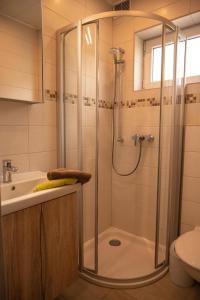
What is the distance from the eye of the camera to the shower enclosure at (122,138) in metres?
1.61

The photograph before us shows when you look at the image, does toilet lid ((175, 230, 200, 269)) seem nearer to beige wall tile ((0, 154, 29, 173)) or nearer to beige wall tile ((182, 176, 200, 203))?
beige wall tile ((182, 176, 200, 203))

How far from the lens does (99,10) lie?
205cm

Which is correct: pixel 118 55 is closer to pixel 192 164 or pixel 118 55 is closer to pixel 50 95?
pixel 50 95

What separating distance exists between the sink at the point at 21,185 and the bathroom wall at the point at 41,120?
0.22ft

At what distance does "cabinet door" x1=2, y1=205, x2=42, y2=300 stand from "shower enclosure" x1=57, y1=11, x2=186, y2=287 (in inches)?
21.9

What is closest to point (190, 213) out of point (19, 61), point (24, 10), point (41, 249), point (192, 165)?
point (192, 165)

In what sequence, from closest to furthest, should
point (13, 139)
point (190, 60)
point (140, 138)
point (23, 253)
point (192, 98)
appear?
point (23, 253)
point (13, 139)
point (192, 98)
point (190, 60)
point (140, 138)

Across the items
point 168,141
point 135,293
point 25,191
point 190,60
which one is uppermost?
point 190,60

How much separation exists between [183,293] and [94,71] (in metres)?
1.78

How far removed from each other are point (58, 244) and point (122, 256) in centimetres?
94

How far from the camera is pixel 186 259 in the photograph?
48.8 inches

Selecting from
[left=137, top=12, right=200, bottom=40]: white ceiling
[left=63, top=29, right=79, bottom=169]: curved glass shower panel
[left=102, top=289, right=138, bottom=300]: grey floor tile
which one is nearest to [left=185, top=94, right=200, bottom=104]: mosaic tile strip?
[left=137, top=12, right=200, bottom=40]: white ceiling

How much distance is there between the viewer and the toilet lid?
47.9 inches

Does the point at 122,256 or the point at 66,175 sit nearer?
the point at 66,175
